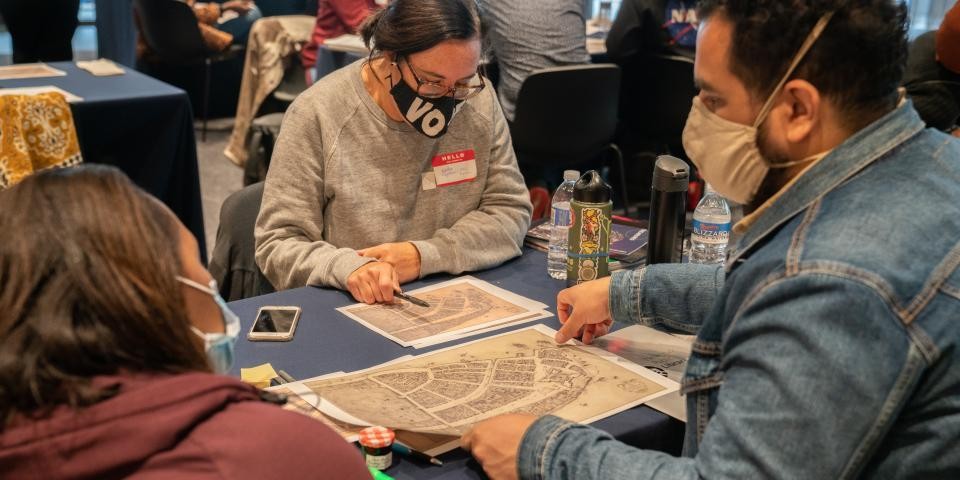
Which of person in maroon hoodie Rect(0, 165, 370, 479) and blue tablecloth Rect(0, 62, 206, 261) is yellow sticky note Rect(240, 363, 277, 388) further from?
blue tablecloth Rect(0, 62, 206, 261)

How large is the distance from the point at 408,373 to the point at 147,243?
25.7 inches

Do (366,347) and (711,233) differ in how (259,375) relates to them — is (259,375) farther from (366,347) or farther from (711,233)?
(711,233)

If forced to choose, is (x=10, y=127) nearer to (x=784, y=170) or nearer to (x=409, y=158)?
(x=409, y=158)

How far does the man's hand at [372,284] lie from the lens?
1.79m

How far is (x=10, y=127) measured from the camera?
306cm

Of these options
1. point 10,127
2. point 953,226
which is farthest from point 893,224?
point 10,127

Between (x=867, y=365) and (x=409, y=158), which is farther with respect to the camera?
(x=409, y=158)

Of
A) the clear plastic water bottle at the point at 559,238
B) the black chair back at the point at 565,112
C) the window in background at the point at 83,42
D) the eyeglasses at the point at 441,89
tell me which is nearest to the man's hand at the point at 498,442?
the clear plastic water bottle at the point at 559,238

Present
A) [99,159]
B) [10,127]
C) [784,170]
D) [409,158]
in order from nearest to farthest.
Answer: [784,170] < [409,158] < [10,127] < [99,159]

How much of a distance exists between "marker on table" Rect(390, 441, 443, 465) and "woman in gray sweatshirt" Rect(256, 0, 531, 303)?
0.58m

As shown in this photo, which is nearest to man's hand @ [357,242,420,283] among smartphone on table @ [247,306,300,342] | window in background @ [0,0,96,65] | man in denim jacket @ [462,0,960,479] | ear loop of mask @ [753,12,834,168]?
smartphone on table @ [247,306,300,342]

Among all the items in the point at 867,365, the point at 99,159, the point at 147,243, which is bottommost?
the point at 99,159

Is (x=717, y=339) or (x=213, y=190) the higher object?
(x=717, y=339)

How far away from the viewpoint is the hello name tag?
6.89ft
